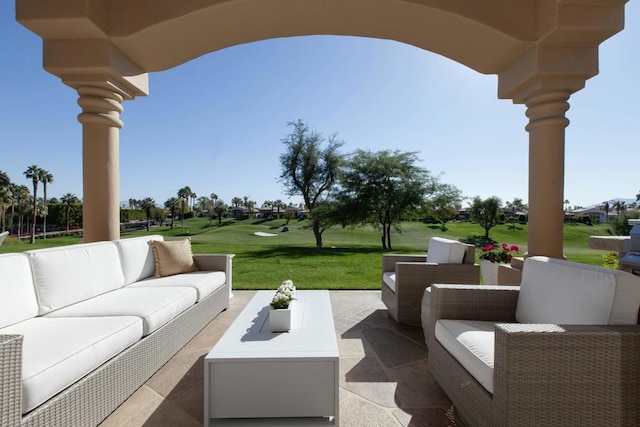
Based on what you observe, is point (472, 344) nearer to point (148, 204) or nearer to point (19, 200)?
point (19, 200)

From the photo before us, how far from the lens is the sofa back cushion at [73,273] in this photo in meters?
2.12

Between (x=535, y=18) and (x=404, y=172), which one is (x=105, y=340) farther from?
(x=404, y=172)

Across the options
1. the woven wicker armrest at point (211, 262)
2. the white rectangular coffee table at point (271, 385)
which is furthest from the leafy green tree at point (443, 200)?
the white rectangular coffee table at point (271, 385)

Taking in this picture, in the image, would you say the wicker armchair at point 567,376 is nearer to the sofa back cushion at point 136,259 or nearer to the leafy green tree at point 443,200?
the sofa back cushion at point 136,259

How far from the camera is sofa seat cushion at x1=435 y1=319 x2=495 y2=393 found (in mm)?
1481

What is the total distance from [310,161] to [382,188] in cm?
413

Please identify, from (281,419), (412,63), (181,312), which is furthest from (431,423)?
Result: (412,63)

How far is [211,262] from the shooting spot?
385 centimetres

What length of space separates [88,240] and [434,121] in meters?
7.50

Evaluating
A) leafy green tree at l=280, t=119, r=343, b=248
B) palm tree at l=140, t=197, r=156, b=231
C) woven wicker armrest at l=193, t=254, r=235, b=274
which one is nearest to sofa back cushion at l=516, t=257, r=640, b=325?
woven wicker armrest at l=193, t=254, r=235, b=274

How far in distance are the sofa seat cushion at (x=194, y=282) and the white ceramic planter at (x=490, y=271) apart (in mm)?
3371

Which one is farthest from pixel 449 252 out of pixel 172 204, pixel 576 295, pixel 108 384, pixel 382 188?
pixel 172 204

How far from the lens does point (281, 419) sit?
1.66 m

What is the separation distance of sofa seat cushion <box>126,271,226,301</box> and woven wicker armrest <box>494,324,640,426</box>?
8.79 feet
